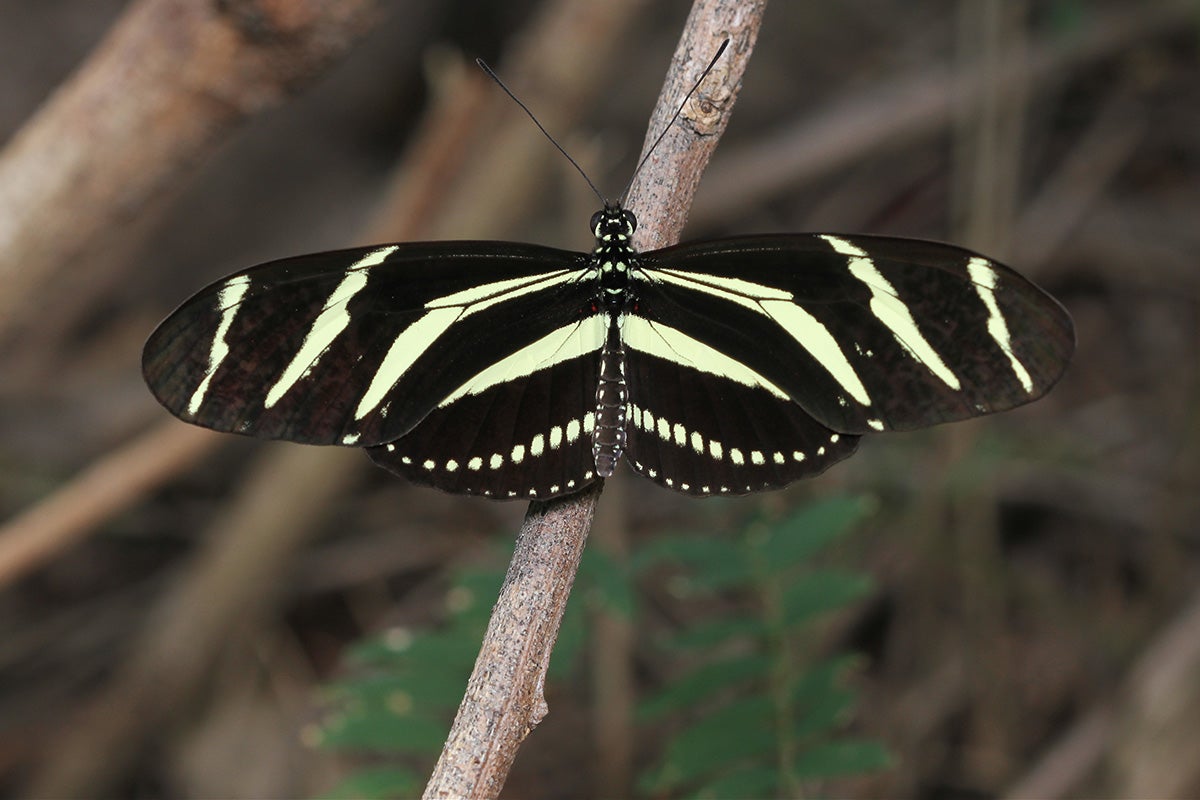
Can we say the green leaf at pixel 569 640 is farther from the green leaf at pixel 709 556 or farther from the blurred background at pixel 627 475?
the blurred background at pixel 627 475

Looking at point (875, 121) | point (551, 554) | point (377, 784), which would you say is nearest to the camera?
point (551, 554)

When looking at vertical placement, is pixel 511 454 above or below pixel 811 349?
below


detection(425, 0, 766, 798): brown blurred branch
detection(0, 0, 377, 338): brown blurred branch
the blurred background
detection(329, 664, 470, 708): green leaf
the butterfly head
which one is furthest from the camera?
the blurred background

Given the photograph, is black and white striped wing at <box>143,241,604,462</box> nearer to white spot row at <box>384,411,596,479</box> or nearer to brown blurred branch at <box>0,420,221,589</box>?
white spot row at <box>384,411,596,479</box>

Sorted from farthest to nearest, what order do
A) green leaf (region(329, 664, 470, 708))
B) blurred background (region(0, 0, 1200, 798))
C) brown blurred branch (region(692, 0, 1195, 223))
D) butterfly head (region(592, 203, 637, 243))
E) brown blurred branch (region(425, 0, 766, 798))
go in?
brown blurred branch (region(692, 0, 1195, 223)), blurred background (region(0, 0, 1200, 798)), green leaf (region(329, 664, 470, 708)), butterfly head (region(592, 203, 637, 243)), brown blurred branch (region(425, 0, 766, 798))

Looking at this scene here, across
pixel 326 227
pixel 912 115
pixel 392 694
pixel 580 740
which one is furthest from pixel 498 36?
pixel 392 694

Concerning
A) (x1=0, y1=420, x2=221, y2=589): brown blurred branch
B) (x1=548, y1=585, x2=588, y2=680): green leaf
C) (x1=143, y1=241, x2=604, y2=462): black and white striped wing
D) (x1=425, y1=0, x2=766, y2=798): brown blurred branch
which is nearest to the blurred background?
(x1=0, y1=420, x2=221, y2=589): brown blurred branch

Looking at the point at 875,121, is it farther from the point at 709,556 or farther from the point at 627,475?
the point at 709,556

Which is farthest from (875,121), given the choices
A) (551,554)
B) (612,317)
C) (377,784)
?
(551,554)
